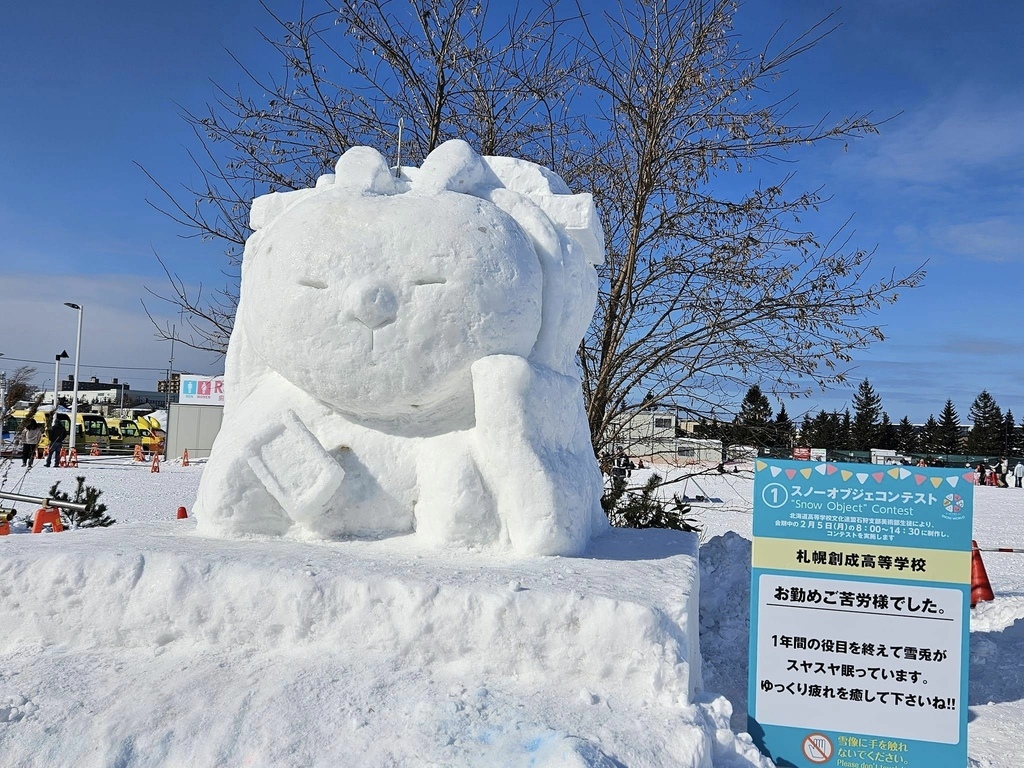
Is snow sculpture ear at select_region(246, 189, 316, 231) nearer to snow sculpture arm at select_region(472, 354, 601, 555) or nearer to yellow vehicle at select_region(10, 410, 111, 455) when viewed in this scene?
snow sculpture arm at select_region(472, 354, 601, 555)

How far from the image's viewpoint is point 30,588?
3221mm

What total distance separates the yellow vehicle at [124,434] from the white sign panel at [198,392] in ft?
19.8

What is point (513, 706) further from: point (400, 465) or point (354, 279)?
point (354, 279)

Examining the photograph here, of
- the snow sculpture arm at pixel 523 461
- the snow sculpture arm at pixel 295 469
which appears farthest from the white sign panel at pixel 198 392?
the snow sculpture arm at pixel 523 461

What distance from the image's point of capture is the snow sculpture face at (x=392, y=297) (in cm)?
374

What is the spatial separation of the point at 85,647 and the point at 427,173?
2.76 m

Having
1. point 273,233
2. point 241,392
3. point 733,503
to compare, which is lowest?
point 733,503

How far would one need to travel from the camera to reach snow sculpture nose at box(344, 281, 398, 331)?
3676 mm

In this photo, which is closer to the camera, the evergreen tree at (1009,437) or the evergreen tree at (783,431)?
the evergreen tree at (783,431)

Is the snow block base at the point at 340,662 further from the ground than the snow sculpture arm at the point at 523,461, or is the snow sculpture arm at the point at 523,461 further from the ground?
the snow sculpture arm at the point at 523,461

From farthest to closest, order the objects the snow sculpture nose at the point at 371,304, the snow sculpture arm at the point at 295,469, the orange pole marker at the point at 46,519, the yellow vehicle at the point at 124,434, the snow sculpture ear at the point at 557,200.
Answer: the yellow vehicle at the point at 124,434, the orange pole marker at the point at 46,519, the snow sculpture ear at the point at 557,200, the snow sculpture arm at the point at 295,469, the snow sculpture nose at the point at 371,304

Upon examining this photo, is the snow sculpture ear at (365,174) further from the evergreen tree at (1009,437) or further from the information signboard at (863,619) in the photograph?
the evergreen tree at (1009,437)

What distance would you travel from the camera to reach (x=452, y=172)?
427cm

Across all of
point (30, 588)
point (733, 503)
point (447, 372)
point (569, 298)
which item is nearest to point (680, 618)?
point (447, 372)
